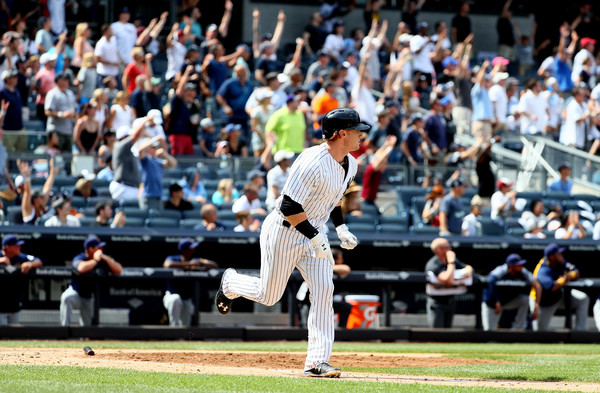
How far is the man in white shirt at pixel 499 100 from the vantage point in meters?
17.9

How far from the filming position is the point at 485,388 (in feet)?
21.3

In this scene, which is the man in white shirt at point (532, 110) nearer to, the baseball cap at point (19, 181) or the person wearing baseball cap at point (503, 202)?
the person wearing baseball cap at point (503, 202)

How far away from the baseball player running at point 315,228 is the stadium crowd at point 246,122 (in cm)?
610

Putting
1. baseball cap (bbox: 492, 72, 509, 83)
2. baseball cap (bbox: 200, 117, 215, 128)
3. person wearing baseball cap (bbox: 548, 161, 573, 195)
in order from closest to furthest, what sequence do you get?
1. baseball cap (bbox: 200, 117, 215, 128)
2. person wearing baseball cap (bbox: 548, 161, 573, 195)
3. baseball cap (bbox: 492, 72, 509, 83)

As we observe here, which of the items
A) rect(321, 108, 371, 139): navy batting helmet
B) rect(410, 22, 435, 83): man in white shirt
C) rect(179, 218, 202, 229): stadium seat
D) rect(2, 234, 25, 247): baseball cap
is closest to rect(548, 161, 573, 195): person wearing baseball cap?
rect(410, 22, 435, 83): man in white shirt

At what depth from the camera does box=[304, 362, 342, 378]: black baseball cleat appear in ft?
22.6

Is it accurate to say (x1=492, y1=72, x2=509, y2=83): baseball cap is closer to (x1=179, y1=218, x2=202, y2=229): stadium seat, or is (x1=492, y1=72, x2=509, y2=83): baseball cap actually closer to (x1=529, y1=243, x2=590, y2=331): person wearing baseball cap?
(x1=529, y1=243, x2=590, y2=331): person wearing baseball cap

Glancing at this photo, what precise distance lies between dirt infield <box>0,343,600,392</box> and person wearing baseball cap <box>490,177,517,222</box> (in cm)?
526

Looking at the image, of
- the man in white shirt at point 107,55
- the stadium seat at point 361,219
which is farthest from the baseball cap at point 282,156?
the man in white shirt at point 107,55

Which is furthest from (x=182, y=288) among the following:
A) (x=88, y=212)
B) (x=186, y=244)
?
(x=88, y=212)

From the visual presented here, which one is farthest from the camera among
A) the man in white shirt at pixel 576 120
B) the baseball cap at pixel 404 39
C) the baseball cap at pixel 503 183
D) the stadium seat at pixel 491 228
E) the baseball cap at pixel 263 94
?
the baseball cap at pixel 404 39

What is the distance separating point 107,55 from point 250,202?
4.81 meters

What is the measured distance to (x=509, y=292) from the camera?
13453 millimetres

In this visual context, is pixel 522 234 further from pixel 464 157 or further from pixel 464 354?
pixel 464 354
